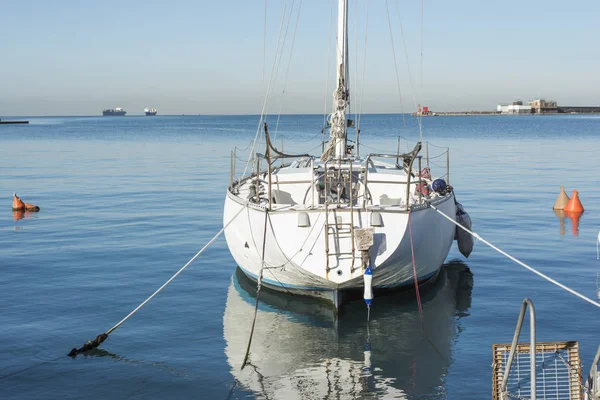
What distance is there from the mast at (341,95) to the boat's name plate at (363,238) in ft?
20.8

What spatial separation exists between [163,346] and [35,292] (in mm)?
5467

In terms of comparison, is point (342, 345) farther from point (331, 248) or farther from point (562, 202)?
point (562, 202)

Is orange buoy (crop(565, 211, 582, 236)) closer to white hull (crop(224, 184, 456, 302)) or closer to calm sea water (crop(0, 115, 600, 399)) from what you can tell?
calm sea water (crop(0, 115, 600, 399))

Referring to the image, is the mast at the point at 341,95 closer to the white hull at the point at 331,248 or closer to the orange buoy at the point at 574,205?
the white hull at the point at 331,248

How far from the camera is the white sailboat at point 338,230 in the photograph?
1443 cm

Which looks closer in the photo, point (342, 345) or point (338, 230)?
point (342, 345)

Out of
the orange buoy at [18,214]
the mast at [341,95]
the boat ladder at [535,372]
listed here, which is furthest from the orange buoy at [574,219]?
the orange buoy at [18,214]

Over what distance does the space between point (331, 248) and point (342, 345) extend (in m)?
2.14

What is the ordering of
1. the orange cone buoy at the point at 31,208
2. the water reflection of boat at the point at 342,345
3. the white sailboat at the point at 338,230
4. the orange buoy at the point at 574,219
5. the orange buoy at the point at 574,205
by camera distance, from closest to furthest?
the water reflection of boat at the point at 342,345
the white sailboat at the point at 338,230
the orange buoy at the point at 574,219
the orange buoy at the point at 574,205
the orange cone buoy at the point at 31,208

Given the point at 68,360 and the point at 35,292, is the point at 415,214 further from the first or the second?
the point at 35,292

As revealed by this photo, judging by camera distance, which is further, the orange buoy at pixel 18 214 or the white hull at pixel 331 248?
the orange buoy at pixel 18 214

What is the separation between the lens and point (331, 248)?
1444 centimetres

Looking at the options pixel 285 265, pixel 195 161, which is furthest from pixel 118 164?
pixel 285 265

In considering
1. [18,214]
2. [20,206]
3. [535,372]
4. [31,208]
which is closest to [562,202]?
[535,372]
